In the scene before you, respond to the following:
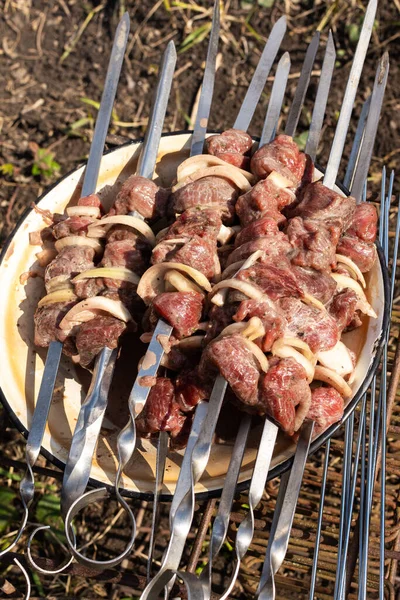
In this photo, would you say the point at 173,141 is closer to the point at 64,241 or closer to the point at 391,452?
the point at 64,241

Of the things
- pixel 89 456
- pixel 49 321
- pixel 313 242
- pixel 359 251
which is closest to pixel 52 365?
pixel 49 321

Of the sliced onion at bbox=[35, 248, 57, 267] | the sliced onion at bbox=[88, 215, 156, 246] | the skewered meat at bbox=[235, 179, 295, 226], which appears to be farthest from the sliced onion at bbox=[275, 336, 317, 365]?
the sliced onion at bbox=[35, 248, 57, 267]

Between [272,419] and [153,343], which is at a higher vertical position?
[153,343]

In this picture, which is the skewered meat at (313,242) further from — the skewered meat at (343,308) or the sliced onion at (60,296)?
the sliced onion at (60,296)

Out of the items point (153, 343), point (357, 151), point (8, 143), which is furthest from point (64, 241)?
point (8, 143)

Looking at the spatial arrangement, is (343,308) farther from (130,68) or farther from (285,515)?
(130,68)

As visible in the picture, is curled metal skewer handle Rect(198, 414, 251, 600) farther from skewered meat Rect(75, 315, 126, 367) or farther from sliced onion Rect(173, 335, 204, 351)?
skewered meat Rect(75, 315, 126, 367)
